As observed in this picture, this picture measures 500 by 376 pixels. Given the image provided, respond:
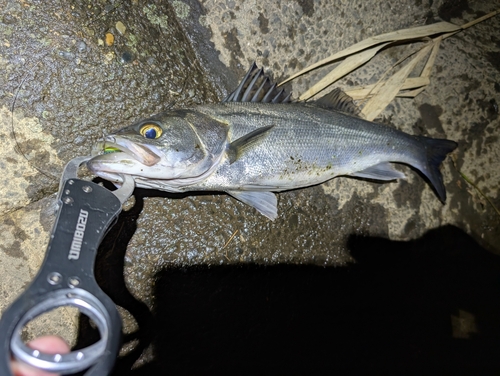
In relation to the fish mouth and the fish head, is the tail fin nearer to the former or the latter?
the fish head

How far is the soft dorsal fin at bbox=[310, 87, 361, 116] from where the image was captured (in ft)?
10.4

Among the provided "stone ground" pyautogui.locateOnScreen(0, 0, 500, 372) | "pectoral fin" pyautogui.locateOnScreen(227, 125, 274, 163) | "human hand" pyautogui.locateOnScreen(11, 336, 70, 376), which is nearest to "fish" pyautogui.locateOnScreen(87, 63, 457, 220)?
"pectoral fin" pyautogui.locateOnScreen(227, 125, 274, 163)

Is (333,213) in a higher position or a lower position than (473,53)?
lower

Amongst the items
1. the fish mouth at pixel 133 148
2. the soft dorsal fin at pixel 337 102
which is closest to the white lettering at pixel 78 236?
the fish mouth at pixel 133 148

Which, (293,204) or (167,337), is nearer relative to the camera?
(167,337)

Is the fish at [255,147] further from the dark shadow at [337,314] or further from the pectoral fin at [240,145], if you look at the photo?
the dark shadow at [337,314]

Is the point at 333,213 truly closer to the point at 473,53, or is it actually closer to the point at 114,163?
the point at 114,163

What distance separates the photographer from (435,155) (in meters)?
3.44

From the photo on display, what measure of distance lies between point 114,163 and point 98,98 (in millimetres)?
759

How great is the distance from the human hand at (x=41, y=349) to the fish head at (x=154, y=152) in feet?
3.22

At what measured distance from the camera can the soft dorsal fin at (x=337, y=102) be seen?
10.4 feet

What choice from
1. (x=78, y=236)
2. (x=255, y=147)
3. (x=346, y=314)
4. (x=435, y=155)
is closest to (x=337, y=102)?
(x=255, y=147)

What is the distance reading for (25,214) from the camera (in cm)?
256

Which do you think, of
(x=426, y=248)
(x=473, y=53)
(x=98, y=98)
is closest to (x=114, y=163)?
(x=98, y=98)
